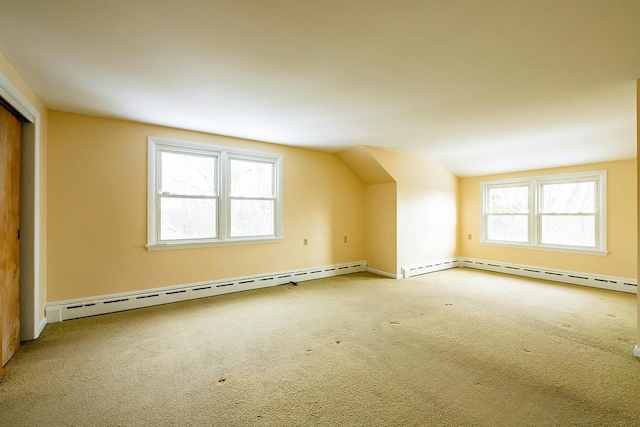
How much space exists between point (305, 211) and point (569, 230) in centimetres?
470

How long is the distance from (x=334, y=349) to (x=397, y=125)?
2.77 m

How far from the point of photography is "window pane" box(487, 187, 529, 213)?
5.47 m

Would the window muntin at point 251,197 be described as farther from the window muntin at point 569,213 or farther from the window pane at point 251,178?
the window muntin at point 569,213

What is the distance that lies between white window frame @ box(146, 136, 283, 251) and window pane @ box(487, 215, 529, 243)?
4.57m

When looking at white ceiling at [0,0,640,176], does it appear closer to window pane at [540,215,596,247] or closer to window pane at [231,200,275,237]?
window pane at [231,200,275,237]

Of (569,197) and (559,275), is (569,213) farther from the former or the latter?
(559,275)

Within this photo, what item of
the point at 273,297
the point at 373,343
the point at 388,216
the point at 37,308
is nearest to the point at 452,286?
the point at 388,216

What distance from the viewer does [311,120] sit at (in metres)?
3.38

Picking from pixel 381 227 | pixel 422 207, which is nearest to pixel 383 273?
pixel 381 227

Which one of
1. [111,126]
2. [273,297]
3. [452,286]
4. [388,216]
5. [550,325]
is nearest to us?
[550,325]

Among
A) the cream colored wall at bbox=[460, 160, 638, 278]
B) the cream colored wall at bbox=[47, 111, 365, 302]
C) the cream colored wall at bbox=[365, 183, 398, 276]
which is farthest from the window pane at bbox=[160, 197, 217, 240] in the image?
the cream colored wall at bbox=[460, 160, 638, 278]

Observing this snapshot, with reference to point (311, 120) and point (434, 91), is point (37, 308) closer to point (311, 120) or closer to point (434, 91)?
point (311, 120)

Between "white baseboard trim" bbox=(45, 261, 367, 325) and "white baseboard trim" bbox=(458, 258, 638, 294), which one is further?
"white baseboard trim" bbox=(458, 258, 638, 294)

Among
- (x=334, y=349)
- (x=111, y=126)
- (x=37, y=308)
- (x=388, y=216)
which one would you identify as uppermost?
(x=111, y=126)
